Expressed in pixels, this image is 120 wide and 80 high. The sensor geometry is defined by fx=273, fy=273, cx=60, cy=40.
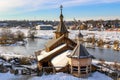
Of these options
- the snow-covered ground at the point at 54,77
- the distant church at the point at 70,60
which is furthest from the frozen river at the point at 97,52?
the snow-covered ground at the point at 54,77

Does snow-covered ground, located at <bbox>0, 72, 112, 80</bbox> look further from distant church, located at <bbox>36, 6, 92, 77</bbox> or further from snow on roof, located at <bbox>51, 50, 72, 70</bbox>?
snow on roof, located at <bbox>51, 50, 72, 70</bbox>

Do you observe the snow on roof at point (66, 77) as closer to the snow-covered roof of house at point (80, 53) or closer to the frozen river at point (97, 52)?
the snow-covered roof of house at point (80, 53)

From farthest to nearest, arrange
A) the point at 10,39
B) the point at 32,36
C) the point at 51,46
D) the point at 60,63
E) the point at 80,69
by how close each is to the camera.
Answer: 1. the point at 32,36
2. the point at 10,39
3. the point at 51,46
4. the point at 60,63
5. the point at 80,69

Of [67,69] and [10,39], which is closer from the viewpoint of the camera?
[67,69]

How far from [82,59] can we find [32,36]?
247ft

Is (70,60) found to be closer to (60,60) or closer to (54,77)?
(54,77)

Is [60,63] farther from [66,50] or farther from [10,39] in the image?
[10,39]

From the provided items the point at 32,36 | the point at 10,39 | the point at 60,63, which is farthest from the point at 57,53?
the point at 32,36

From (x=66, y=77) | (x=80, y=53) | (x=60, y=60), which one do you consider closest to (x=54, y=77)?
(x=66, y=77)

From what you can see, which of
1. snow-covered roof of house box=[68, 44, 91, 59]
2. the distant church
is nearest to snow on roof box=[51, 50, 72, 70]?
the distant church

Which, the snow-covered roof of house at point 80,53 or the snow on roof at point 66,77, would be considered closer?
the snow on roof at point 66,77

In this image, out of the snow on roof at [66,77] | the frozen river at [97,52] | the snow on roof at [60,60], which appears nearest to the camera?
the snow on roof at [66,77]

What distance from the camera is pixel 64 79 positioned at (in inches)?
Result: 703

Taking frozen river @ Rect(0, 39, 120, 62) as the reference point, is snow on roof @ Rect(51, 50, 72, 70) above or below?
above
